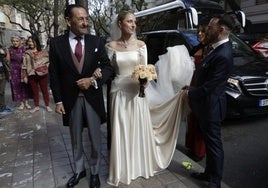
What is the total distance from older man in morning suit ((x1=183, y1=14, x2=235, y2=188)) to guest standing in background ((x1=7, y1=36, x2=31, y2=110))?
18.5ft

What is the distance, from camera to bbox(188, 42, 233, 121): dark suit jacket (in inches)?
116

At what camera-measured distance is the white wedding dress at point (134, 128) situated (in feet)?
11.0

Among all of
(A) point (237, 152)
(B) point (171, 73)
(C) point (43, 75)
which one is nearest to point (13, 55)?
(C) point (43, 75)

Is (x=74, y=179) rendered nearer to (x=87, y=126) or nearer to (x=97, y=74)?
(x=87, y=126)

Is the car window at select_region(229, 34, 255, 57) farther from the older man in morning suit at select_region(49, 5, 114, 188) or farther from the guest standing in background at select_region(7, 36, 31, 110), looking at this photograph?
the guest standing in background at select_region(7, 36, 31, 110)

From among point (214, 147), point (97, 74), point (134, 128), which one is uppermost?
point (97, 74)

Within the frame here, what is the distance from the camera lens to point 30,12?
22.9m

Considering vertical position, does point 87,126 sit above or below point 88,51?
below

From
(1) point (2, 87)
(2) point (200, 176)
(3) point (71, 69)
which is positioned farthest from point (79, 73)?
(1) point (2, 87)

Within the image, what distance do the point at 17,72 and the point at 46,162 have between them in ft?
13.7

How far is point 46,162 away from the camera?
4242 mm

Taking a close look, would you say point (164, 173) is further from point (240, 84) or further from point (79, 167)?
point (240, 84)

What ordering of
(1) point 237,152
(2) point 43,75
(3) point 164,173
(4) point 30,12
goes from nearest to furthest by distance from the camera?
(3) point 164,173 → (1) point 237,152 → (2) point 43,75 → (4) point 30,12

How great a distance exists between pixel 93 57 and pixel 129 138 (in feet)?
3.53
